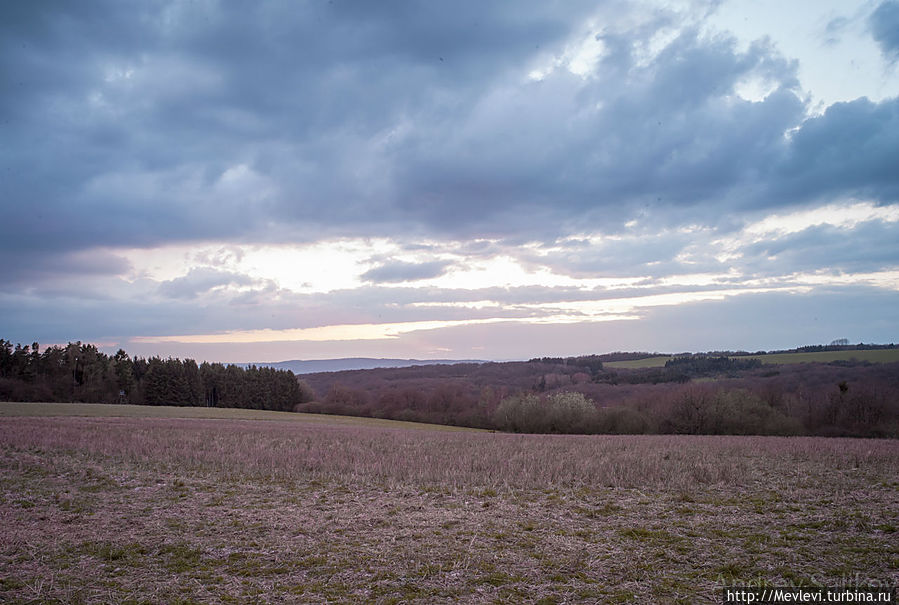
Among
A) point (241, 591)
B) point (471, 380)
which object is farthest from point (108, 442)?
point (471, 380)

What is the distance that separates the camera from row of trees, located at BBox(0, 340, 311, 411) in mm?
71500

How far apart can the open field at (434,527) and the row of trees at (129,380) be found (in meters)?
65.1

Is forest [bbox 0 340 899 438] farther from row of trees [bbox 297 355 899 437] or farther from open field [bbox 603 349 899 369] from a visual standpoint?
open field [bbox 603 349 899 369]

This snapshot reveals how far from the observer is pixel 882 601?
5.88 meters

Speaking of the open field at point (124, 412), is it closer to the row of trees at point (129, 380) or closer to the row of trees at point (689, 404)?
the row of trees at point (689, 404)

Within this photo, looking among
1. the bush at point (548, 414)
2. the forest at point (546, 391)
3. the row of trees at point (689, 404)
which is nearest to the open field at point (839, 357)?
the forest at point (546, 391)

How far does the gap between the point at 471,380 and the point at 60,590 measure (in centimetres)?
8682

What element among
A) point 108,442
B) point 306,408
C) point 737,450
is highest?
point 108,442

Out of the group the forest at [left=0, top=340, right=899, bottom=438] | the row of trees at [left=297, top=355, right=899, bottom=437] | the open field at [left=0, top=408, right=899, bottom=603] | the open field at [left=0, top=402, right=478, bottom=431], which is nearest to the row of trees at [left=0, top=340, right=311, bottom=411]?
the forest at [left=0, top=340, right=899, bottom=438]

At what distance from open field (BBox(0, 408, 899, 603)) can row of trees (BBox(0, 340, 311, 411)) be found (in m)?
65.1

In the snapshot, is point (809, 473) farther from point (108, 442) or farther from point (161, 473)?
point (108, 442)

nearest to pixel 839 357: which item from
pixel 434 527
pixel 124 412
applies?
pixel 434 527

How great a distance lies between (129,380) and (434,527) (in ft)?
281

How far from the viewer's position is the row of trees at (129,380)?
71.5m
